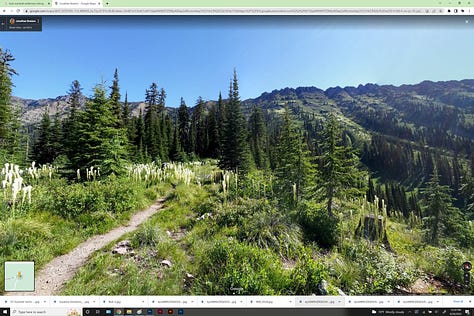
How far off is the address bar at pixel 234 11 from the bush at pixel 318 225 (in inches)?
141

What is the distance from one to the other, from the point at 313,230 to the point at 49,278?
4.60 meters

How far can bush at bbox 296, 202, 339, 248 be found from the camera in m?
4.03

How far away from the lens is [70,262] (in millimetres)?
3594

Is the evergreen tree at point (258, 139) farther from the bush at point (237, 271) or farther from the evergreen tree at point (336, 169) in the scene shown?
the bush at point (237, 271)

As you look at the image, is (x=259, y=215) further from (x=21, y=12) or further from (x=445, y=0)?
(x=21, y=12)

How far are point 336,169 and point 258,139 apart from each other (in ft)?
12.5

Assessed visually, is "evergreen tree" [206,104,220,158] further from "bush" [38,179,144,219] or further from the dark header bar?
the dark header bar

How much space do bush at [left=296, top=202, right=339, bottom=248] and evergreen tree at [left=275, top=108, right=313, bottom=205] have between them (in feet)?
1.24

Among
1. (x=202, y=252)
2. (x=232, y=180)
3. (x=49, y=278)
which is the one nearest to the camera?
(x=49, y=278)

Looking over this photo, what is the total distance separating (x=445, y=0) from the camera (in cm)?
297

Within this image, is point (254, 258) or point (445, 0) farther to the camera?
point (254, 258)

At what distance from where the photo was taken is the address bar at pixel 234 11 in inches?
118

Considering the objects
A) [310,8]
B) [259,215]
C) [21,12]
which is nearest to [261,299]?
[259,215]

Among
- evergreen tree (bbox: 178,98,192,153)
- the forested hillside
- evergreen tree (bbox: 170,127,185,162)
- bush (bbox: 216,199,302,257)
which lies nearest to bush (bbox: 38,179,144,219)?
the forested hillside
